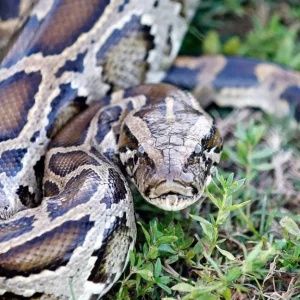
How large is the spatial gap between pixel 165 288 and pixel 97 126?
5.34ft

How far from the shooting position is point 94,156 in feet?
13.8

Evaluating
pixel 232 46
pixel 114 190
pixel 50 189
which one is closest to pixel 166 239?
pixel 114 190

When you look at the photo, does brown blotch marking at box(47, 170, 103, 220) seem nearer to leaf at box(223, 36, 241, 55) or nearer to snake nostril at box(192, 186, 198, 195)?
snake nostril at box(192, 186, 198, 195)

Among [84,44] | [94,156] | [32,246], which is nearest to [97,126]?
[94,156]

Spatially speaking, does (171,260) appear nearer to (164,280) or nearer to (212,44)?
(164,280)

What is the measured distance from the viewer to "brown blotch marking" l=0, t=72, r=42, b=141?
14.4 feet

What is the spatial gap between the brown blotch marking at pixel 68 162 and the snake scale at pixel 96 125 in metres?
0.01

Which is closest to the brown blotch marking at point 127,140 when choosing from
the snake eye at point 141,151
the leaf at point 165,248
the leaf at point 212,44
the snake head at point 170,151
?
the snake head at point 170,151

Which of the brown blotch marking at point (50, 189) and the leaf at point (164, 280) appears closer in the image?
the leaf at point (164, 280)

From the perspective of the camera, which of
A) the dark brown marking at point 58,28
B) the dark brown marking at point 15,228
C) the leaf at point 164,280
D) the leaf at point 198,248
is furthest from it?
the dark brown marking at point 58,28

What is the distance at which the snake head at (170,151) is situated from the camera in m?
3.62

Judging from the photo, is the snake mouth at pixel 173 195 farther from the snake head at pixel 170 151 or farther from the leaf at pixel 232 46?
the leaf at pixel 232 46

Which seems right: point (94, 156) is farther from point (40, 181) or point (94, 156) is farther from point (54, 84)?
point (54, 84)

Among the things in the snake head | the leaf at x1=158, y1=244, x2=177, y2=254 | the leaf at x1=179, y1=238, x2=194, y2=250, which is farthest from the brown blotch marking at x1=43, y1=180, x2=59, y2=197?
the leaf at x1=179, y1=238, x2=194, y2=250
